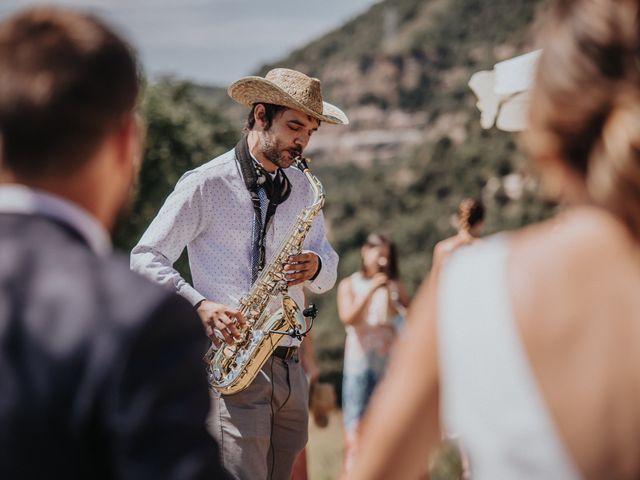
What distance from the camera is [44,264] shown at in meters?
1.61

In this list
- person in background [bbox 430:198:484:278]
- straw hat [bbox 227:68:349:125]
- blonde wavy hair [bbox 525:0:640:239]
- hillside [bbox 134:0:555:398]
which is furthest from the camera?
hillside [bbox 134:0:555:398]

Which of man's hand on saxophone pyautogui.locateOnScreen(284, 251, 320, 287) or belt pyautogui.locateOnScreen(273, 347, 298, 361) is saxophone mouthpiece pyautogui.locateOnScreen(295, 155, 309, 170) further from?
belt pyautogui.locateOnScreen(273, 347, 298, 361)

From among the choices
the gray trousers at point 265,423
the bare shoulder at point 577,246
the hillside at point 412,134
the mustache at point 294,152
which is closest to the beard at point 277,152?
the mustache at point 294,152

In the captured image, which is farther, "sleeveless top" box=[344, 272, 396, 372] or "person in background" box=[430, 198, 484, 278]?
"sleeveless top" box=[344, 272, 396, 372]

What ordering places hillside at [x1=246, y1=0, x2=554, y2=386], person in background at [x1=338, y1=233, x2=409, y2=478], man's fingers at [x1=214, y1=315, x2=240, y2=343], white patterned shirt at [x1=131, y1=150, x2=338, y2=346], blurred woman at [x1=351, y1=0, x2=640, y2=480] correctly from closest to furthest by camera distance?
blurred woman at [x1=351, y1=0, x2=640, y2=480] < man's fingers at [x1=214, y1=315, x2=240, y2=343] < white patterned shirt at [x1=131, y1=150, x2=338, y2=346] < person in background at [x1=338, y1=233, x2=409, y2=478] < hillside at [x1=246, y1=0, x2=554, y2=386]

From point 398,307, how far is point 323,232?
330cm

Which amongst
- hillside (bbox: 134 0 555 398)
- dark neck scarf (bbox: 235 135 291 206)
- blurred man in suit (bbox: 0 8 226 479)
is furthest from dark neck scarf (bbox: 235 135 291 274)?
hillside (bbox: 134 0 555 398)

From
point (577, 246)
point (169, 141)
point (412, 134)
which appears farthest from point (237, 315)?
point (412, 134)

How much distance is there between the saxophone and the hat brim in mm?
694

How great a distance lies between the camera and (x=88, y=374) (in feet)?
5.05

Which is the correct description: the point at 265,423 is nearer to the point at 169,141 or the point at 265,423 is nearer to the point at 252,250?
the point at 252,250

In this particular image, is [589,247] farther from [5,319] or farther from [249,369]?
[249,369]

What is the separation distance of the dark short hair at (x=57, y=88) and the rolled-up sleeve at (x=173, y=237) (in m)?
3.06

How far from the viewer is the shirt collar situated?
168 cm
